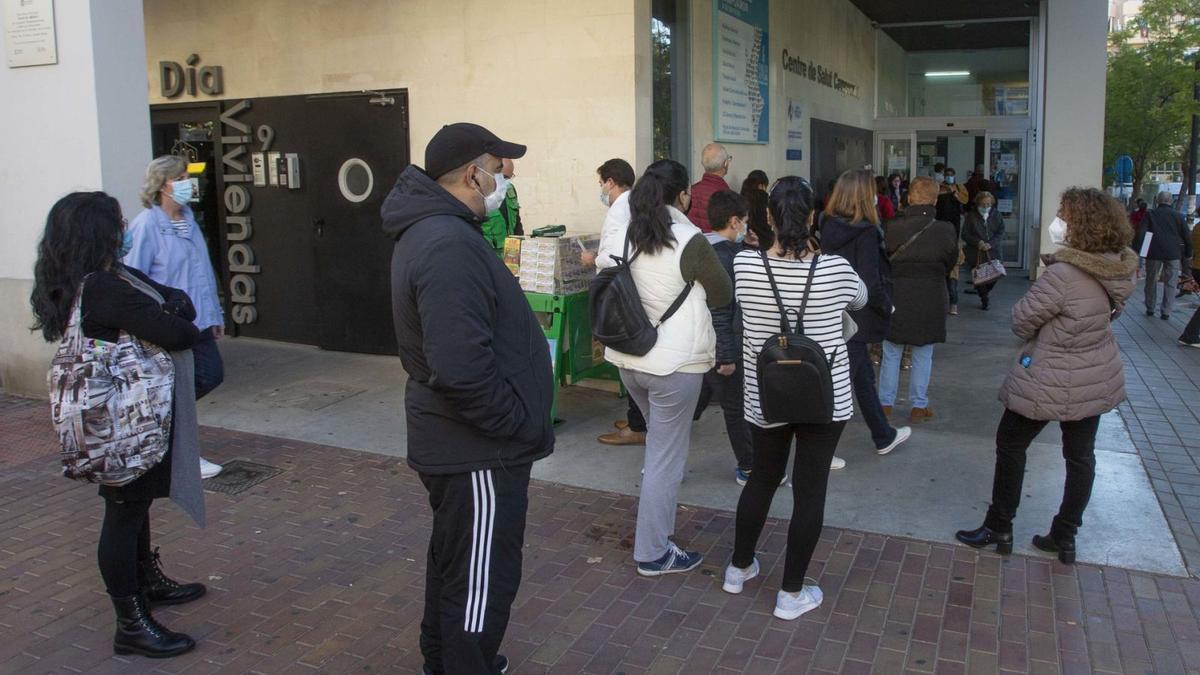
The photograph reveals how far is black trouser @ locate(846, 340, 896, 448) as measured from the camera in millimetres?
5895

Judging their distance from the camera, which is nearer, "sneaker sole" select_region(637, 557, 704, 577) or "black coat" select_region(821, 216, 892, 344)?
"sneaker sole" select_region(637, 557, 704, 577)

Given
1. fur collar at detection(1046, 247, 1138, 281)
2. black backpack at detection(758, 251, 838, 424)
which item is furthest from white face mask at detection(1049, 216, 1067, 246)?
black backpack at detection(758, 251, 838, 424)

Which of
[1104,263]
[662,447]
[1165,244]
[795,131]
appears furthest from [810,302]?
[1165,244]

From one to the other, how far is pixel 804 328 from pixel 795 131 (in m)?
9.30

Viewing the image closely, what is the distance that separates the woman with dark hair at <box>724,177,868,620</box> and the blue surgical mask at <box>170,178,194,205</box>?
3.11 meters

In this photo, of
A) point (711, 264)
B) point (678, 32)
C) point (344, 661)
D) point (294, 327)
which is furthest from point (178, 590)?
point (678, 32)

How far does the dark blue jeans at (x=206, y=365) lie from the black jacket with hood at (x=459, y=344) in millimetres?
2797

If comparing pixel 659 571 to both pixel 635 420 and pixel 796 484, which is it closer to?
pixel 796 484

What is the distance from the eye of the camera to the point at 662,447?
167 inches

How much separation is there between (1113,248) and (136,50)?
6.57 meters

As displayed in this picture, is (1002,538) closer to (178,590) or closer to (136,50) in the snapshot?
(178,590)

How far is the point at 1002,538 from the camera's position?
14.7 feet

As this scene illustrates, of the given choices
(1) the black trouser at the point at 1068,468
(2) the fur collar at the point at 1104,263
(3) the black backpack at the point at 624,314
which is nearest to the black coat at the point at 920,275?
(1) the black trouser at the point at 1068,468

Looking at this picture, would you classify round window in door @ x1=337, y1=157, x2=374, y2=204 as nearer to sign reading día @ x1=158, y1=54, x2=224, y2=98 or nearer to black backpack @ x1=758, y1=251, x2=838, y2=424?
sign reading día @ x1=158, y1=54, x2=224, y2=98
